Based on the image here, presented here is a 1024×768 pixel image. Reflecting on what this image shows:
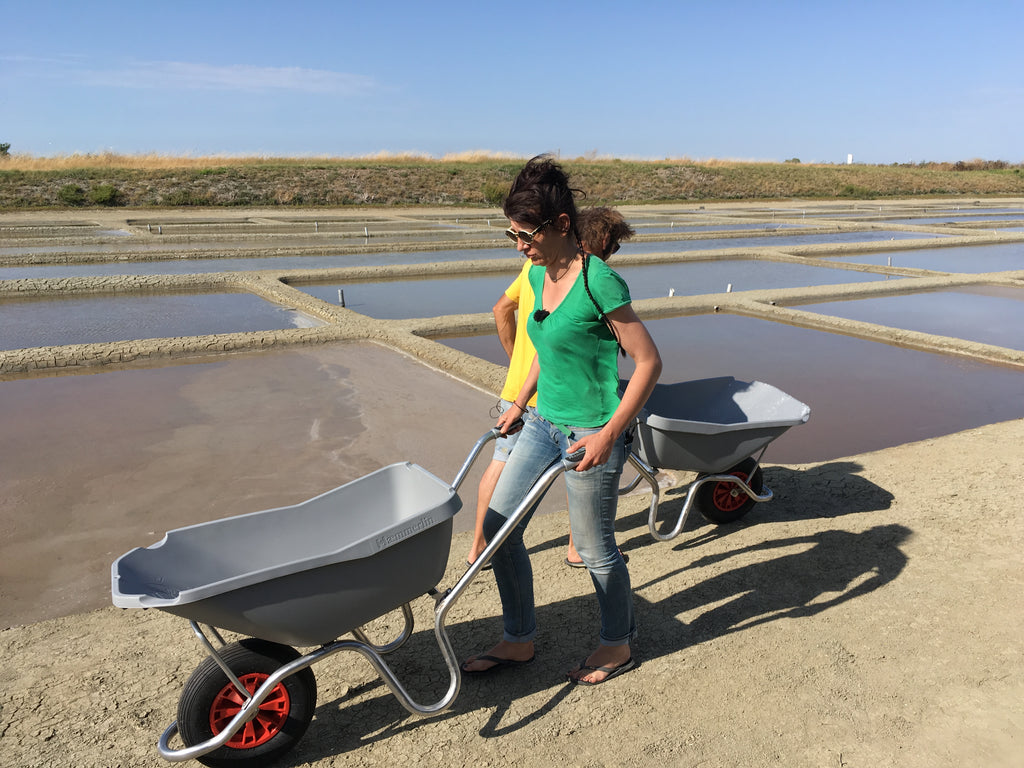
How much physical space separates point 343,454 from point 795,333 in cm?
586

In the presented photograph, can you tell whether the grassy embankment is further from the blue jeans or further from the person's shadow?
the blue jeans

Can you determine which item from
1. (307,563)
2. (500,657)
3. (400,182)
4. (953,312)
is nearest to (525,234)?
(307,563)

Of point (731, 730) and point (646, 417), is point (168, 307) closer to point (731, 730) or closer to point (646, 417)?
→ point (646, 417)

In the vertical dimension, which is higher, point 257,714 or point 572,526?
point 572,526

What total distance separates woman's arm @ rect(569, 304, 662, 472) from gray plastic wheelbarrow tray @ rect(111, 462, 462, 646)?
0.45 m

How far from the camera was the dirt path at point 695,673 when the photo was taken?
2125 mm

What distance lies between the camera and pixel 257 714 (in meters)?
2.04

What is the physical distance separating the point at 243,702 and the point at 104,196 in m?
28.7

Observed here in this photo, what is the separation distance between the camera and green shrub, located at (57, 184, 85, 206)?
85.0 feet

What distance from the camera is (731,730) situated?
2193 mm

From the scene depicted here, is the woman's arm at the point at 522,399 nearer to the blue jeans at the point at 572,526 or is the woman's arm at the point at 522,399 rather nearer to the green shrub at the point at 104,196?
the blue jeans at the point at 572,526

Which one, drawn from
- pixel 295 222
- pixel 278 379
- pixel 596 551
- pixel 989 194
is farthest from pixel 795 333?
pixel 989 194

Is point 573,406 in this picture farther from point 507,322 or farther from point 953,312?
point 953,312

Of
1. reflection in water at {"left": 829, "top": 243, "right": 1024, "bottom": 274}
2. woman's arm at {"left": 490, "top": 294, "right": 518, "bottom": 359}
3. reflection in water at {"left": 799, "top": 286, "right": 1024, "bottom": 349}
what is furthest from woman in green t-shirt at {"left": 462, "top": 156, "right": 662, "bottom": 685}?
reflection in water at {"left": 829, "top": 243, "right": 1024, "bottom": 274}
